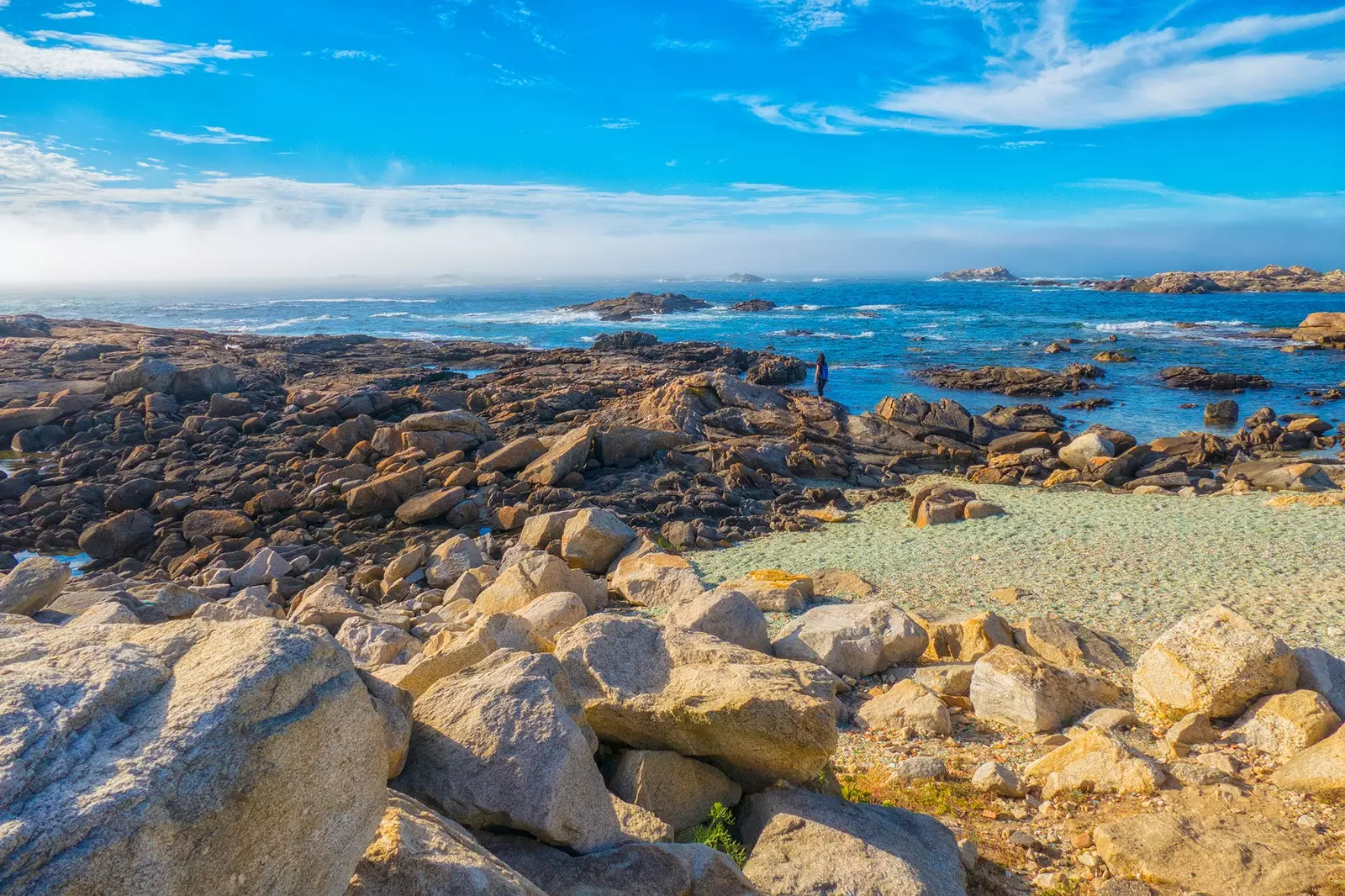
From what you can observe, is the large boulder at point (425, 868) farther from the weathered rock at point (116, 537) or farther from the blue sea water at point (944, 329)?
the blue sea water at point (944, 329)

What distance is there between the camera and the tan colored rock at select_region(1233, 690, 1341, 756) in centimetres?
738

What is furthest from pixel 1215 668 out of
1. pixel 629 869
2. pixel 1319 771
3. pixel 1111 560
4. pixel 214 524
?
pixel 214 524

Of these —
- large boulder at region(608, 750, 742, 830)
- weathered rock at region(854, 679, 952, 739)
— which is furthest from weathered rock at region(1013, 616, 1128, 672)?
large boulder at region(608, 750, 742, 830)

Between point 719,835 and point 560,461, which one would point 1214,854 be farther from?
point 560,461

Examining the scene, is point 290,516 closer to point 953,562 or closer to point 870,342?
point 953,562

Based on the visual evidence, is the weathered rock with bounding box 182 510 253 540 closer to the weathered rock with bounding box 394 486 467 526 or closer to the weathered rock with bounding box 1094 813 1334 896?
the weathered rock with bounding box 394 486 467 526

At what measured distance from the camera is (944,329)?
254 feet

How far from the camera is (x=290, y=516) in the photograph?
20.2 metres

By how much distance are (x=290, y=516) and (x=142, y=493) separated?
5.72 meters

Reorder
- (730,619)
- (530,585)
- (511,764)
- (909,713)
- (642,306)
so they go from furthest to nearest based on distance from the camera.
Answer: (642,306) < (530,585) < (730,619) < (909,713) < (511,764)

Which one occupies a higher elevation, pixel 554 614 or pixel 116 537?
pixel 554 614

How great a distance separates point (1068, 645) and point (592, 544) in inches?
360

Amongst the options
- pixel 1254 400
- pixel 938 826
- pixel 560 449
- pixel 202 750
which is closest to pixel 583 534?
pixel 560 449

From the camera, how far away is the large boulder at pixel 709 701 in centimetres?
609
